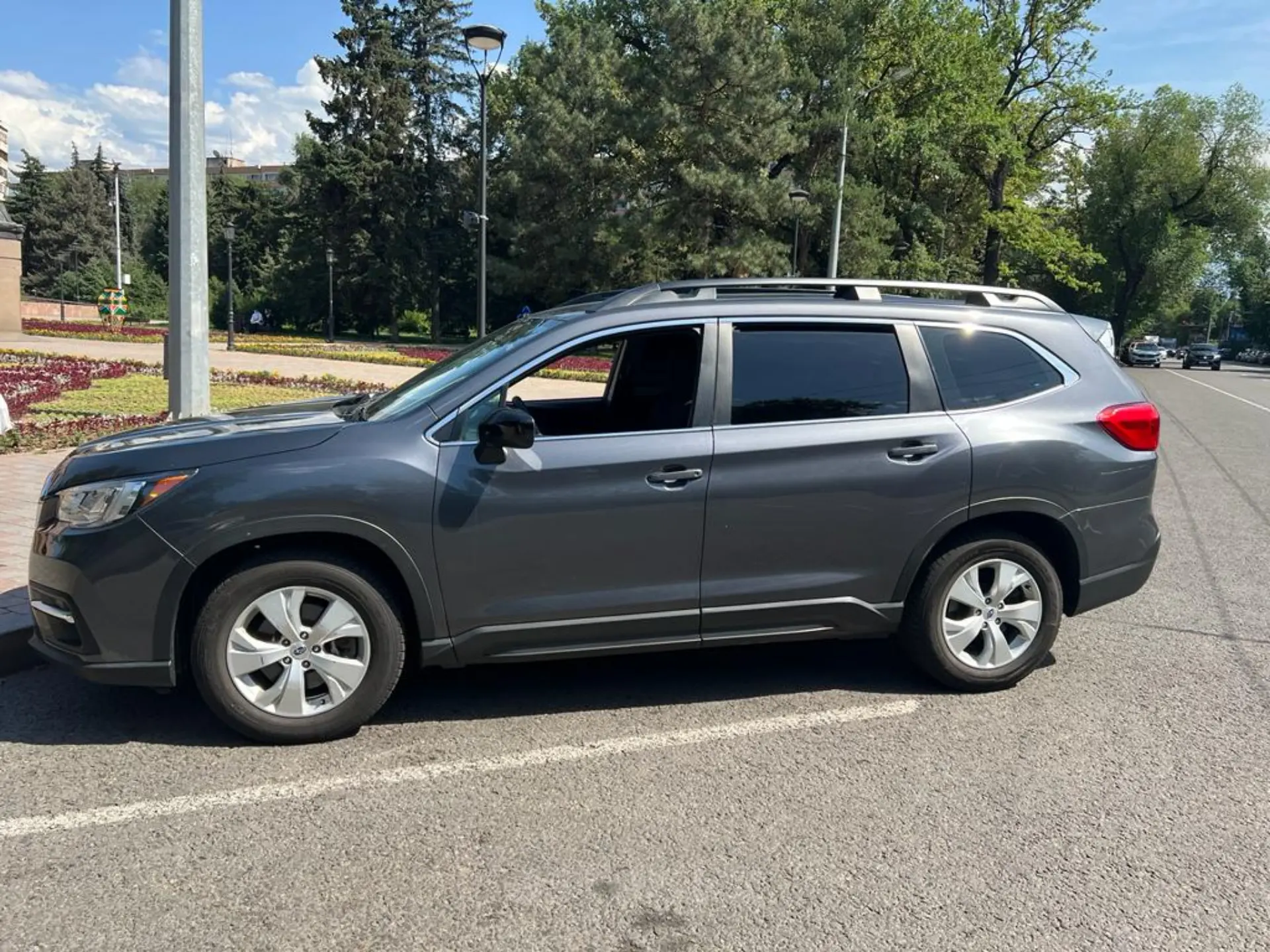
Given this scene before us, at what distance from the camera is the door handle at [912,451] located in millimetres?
4191

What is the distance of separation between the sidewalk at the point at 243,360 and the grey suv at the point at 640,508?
15.5m

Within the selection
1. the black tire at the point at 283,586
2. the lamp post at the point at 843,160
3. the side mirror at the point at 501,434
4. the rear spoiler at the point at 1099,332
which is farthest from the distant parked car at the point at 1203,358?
the black tire at the point at 283,586

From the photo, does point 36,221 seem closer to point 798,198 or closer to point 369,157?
point 369,157

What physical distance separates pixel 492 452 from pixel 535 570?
52 cm

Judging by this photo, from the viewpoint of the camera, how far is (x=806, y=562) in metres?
4.14

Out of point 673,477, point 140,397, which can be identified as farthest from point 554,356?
point 140,397

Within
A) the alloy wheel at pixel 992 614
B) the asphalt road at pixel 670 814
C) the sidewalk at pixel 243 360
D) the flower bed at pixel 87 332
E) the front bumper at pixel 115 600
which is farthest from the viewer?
the flower bed at pixel 87 332

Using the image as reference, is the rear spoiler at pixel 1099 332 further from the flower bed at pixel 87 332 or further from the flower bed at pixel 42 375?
the flower bed at pixel 87 332

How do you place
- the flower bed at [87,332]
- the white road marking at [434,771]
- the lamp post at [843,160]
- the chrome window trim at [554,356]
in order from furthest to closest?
the flower bed at [87,332] < the lamp post at [843,160] < the chrome window trim at [554,356] < the white road marking at [434,771]

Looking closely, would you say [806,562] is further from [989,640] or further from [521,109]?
[521,109]

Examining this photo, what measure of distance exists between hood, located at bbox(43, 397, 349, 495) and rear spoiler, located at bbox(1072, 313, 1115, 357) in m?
3.68

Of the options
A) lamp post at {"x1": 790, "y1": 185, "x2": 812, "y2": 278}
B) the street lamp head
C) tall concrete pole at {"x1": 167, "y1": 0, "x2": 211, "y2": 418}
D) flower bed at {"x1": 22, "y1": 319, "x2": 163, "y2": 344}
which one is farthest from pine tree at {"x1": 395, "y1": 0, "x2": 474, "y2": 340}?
tall concrete pole at {"x1": 167, "y1": 0, "x2": 211, "y2": 418}

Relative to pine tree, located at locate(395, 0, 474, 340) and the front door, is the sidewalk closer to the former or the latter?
the front door

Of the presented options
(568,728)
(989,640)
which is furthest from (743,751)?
(989,640)
